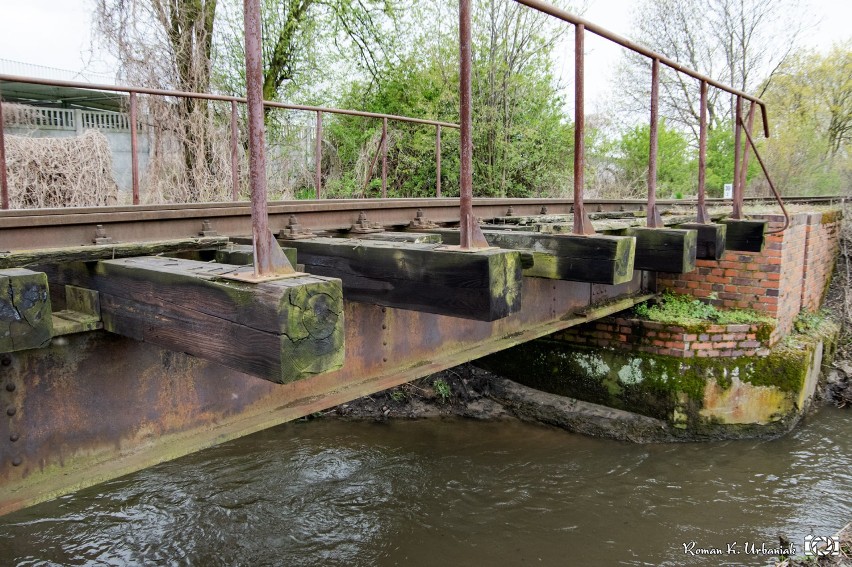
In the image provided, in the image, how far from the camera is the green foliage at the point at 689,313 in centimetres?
683

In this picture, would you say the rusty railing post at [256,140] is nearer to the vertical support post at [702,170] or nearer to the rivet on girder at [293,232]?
the rivet on girder at [293,232]

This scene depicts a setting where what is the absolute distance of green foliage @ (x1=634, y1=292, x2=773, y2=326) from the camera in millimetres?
6832

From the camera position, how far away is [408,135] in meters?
14.3

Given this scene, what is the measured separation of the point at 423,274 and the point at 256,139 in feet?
3.57

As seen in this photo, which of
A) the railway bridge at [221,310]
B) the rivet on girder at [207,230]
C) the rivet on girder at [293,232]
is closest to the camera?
the railway bridge at [221,310]

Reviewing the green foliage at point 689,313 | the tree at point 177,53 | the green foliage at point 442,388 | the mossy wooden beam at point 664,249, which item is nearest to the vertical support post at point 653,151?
the mossy wooden beam at point 664,249

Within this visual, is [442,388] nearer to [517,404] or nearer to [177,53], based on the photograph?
[517,404]

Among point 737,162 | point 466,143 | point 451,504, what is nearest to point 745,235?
point 737,162

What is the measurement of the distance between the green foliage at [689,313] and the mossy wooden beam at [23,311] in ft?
20.3

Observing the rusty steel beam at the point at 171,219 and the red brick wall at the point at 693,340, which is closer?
the rusty steel beam at the point at 171,219

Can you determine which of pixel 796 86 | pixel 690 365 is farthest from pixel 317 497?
pixel 796 86

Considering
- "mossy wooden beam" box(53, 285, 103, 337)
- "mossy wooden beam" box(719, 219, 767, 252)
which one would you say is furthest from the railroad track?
"mossy wooden beam" box(719, 219, 767, 252)

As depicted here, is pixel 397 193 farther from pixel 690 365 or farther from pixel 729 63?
pixel 729 63

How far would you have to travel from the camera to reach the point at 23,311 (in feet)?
6.28
